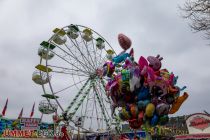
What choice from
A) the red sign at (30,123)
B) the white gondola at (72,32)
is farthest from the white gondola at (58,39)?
the red sign at (30,123)

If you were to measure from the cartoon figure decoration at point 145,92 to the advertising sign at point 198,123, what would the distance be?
17.8 meters

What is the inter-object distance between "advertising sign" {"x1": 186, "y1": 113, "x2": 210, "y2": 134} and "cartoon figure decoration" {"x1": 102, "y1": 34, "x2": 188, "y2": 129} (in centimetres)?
1777

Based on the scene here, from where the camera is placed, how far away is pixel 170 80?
13000 millimetres

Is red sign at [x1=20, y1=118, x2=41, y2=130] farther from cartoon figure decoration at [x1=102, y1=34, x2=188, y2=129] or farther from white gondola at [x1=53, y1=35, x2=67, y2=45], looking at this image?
cartoon figure decoration at [x1=102, y1=34, x2=188, y2=129]

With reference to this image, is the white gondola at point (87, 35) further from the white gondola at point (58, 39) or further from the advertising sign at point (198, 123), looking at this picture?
the advertising sign at point (198, 123)

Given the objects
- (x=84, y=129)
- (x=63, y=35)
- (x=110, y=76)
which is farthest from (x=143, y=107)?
(x=63, y=35)

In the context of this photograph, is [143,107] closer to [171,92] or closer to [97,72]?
[171,92]

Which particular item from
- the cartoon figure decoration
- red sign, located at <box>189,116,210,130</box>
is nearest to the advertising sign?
red sign, located at <box>189,116,210,130</box>

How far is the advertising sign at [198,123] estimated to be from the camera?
2970 centimetres

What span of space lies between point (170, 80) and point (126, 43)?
2532 mm

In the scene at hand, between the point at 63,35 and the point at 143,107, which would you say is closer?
the point at 143,107

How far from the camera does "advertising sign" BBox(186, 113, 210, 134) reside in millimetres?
29703

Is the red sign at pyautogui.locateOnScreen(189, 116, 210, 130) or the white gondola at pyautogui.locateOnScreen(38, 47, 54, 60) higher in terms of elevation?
the white gondola at pyautogui.locateOnScreen(38, 47, 54, 60)

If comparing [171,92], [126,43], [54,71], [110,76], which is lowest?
[171,92]
